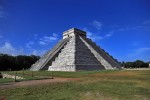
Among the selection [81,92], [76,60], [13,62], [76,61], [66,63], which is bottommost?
[81,92]

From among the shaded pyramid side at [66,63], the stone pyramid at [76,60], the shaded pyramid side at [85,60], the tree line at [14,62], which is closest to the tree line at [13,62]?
the tree line at [14,62]

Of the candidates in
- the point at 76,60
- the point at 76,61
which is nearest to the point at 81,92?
the point at 76,61

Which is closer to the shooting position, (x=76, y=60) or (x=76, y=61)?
(x=76, y=61)

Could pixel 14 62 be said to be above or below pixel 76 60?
above

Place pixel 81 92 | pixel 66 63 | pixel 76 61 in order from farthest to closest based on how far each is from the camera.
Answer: pixel 66 63 < pixel 76 61 < pixel 81 92

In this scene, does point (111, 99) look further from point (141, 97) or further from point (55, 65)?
point (55, 65)

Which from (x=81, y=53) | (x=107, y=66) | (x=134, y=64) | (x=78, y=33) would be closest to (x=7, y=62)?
(x=78, y=33)

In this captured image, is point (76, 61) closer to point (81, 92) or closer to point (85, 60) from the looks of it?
point (85, 60)

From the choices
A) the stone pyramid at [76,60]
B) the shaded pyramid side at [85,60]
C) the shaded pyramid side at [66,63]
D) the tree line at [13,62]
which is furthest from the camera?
the tree line at [13,62]

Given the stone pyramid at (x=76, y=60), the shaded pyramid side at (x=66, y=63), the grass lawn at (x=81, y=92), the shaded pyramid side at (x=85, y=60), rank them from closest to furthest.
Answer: the grass lawn at (x=81, y=92), the shaded pyramid side at (x=66, y=63), the stone pyramid at (x=76, y=60), the shaded pyramid side at (x=85, y=60)

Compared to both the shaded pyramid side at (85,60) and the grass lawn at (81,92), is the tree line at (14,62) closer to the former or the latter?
the shaded pyramid side at (85,60)

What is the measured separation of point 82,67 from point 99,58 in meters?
9.38

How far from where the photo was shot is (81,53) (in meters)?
43.2

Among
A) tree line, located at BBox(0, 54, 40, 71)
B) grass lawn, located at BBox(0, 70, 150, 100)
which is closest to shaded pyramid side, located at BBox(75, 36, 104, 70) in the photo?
grass lawn, located at BBox(0, 70, 150, 100)
